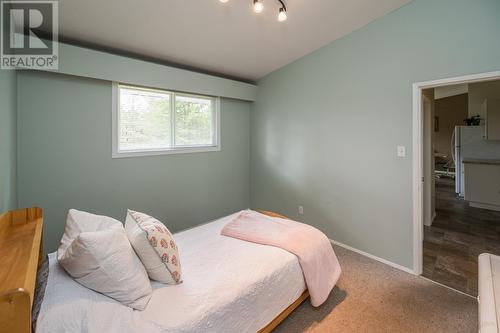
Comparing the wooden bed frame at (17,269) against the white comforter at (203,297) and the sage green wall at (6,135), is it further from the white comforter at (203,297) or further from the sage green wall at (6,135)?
the sage green wall at (6,135)

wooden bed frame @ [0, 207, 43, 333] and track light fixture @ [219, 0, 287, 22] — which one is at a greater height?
track light fixture @ [219, 0, 287, 22]

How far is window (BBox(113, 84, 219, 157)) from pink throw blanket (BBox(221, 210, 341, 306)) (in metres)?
1.63

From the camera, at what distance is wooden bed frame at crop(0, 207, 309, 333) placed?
73cm

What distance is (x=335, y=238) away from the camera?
3221 mm

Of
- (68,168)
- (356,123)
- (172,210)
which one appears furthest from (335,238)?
(68,168)

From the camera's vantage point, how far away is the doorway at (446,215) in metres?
2.41

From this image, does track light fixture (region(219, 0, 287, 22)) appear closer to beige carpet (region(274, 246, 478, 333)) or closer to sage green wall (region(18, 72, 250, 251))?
sage green wall (region(18, 72, 250, 251))

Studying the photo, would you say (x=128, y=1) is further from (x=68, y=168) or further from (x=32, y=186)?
(x=32, y=186)

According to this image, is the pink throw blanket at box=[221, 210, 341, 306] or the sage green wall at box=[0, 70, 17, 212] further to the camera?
the pink throw blanket at box=[221, 210, 341, 306]

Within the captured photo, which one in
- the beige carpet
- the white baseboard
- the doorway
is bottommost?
the beige carpet

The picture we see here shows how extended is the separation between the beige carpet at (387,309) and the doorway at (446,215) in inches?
10.5

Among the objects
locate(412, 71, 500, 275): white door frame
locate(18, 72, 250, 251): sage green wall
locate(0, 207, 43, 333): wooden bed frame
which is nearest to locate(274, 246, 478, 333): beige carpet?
locate(412, 71, 500, 275): white door frame

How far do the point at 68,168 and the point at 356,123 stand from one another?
10.9 ft

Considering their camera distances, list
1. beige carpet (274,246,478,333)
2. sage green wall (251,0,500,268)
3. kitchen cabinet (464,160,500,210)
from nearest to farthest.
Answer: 1. beige carpet (274,246,478,333)
2. sage green wall (251,0,500,268)
3. kitchen cabinet (464,160,500,210)
